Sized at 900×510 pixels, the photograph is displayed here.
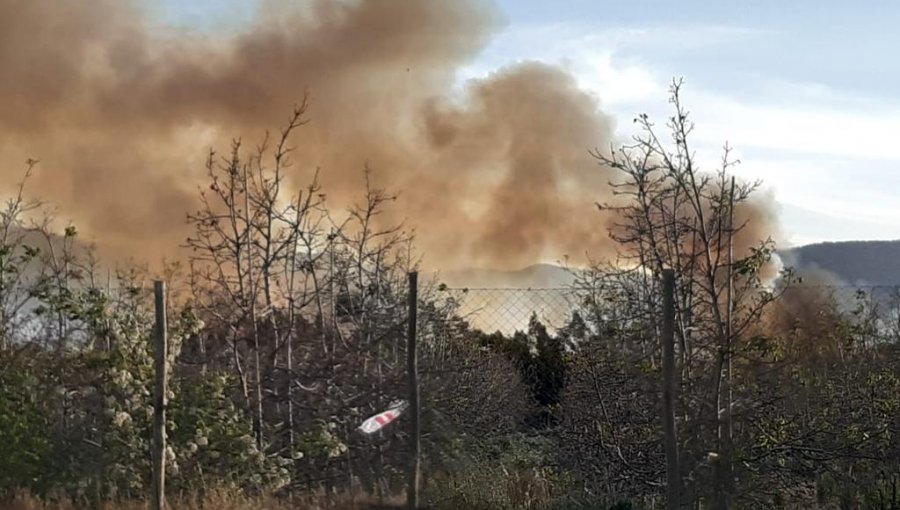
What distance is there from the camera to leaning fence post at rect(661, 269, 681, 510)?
7.48m

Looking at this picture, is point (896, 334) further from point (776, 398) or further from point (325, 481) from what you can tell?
point (325, 481)

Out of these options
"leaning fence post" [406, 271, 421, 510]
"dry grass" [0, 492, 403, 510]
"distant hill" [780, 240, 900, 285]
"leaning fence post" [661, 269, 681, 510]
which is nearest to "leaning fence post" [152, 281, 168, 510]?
"dry grass" [0, 492, 403, 510]

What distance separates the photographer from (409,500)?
8812 mm

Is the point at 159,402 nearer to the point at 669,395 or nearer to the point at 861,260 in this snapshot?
the point at 669,395

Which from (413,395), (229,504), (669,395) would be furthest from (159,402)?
(669,395)

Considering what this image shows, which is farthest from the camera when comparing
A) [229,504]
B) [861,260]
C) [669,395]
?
[861,260]

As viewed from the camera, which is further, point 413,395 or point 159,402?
point 413,395

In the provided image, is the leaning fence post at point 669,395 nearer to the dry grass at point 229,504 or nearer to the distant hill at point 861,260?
the dry grass at point 229,504

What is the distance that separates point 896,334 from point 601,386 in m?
3.55

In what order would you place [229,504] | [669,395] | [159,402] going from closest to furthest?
[669,395] → [159,402] → [229,504]

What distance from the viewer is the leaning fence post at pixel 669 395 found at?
7.48m

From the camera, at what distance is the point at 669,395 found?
294 inches

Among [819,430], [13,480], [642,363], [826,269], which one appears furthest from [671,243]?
[826,269]

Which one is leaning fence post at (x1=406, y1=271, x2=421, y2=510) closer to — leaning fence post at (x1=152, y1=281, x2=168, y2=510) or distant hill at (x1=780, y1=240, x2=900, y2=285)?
leaning fence post at (x1=152, y1=281, x2=168, y2=510)
